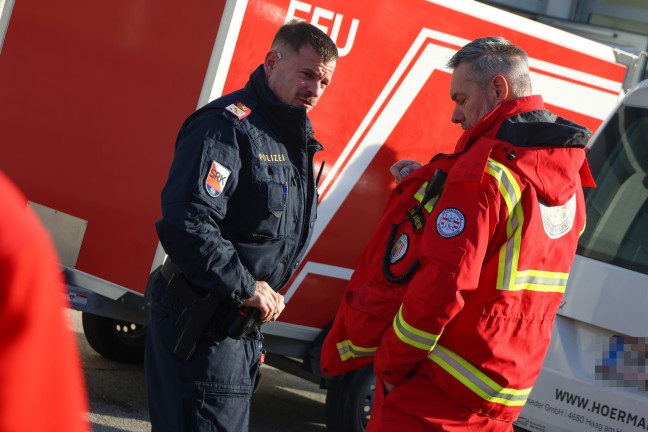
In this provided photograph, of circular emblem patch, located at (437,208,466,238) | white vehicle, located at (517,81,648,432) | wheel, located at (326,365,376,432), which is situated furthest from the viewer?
wheel, located at (326,365,376,432)

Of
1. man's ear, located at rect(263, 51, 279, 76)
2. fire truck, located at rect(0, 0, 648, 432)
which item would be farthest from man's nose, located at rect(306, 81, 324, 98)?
fire truck, located at rect(0, 0, 648, 432)

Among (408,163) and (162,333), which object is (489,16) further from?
(162,333)

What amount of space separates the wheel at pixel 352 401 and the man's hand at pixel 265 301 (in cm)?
201

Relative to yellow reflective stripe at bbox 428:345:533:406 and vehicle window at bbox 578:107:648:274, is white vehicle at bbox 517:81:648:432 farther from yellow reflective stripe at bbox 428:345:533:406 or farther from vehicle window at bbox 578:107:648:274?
yellow reflective stripe at bbox 428:345:533:406

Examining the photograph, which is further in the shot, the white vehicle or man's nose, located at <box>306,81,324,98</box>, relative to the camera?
the white vehicle

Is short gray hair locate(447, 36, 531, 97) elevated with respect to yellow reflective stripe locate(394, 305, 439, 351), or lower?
elevated

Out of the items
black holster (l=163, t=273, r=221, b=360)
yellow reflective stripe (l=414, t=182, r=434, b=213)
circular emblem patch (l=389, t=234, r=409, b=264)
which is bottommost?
black holster (l=163, t=273, r=221, b=360)

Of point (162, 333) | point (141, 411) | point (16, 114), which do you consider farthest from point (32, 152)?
point (162, 333)

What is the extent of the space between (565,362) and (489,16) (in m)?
1.98

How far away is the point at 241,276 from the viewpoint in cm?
296

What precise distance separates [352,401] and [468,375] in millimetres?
2469

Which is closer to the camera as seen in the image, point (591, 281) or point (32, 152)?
point (591, 281)

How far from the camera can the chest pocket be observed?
3045 mm

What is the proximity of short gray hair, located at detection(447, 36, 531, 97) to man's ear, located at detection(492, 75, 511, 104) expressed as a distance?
1 centimetres
